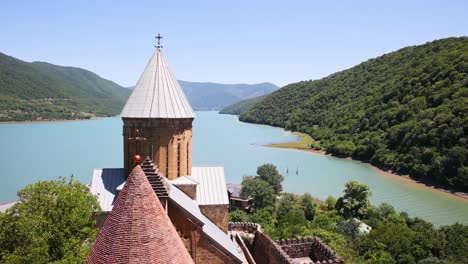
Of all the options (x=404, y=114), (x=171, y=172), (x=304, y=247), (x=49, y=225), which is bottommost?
(x=304, y=247)

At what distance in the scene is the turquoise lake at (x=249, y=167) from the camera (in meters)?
37.7

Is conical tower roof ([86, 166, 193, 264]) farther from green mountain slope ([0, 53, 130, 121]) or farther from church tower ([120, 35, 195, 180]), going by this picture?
green mountain slope ([0, 53, 130, 121])

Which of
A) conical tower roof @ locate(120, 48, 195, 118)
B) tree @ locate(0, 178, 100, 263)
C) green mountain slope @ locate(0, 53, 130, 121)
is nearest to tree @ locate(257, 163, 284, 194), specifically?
conical tower roof @ locate(120, 48, 195, 118)

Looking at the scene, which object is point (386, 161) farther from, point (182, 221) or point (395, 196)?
point (182, 221)

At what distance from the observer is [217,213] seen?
14.3 m

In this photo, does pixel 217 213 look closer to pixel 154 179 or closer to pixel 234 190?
pixel 154 179

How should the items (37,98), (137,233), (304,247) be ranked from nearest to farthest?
(137,233) → (304,247) → (37,98)

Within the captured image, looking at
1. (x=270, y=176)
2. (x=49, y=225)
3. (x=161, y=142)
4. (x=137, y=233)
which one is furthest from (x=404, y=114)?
(x=137, y=233)

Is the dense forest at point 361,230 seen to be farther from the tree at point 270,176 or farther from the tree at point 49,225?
the tree at point 49,225

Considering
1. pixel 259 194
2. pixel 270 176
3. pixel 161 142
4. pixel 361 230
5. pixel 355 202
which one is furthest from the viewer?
pixel 270 176

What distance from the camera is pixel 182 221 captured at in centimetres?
1111

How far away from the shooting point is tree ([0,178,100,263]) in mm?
10008

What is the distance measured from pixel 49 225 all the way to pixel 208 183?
6.07 meters

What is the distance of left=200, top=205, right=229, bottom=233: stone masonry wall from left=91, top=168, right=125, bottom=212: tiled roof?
3.25 m
